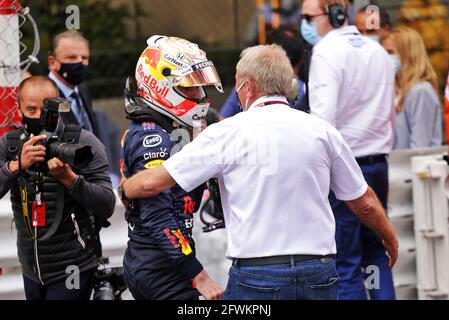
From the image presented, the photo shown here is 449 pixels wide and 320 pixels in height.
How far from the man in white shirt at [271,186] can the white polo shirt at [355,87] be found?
228 centimetres

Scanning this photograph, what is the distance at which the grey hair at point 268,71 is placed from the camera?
5051 millimetres

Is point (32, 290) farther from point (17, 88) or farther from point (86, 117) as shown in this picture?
point (86, 117)

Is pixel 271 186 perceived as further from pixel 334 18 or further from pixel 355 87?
pixel 334 18

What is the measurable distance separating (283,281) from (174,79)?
3.85ft

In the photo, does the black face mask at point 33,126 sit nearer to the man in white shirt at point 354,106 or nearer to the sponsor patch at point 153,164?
the sponsor patch at point 153,164

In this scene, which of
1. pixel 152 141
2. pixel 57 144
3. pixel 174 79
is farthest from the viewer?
pixel 57 144

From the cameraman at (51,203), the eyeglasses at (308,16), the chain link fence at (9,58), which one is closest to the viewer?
the cameraman at (51,203)

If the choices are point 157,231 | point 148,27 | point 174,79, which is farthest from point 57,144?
point 148,27

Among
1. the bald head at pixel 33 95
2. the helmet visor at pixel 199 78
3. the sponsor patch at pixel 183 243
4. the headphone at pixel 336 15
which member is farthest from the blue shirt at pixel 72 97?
the sponsor patch at pixel 183 243

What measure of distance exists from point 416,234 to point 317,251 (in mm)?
3823

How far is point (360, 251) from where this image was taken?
24.5 ft

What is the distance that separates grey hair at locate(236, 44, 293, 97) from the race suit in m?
0.57

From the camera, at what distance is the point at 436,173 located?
27.8ft

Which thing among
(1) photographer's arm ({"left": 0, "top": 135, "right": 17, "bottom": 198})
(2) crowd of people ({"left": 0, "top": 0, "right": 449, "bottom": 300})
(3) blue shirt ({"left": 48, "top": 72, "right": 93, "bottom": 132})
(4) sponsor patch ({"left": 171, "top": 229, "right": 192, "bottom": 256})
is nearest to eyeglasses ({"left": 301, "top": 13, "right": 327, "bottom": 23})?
(2) crowd of people ({"left": 0, "top": 0, "right": 449, "bottom": 300})
